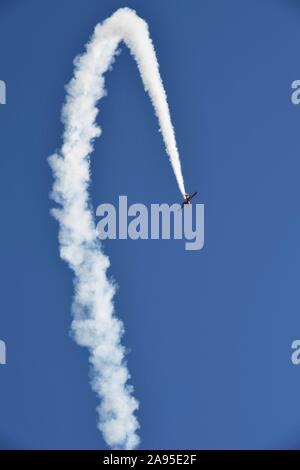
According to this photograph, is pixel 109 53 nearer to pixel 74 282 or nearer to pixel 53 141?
pixel 53 141

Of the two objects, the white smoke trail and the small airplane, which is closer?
the white smoke trail

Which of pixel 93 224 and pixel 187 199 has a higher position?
pixel 187 199

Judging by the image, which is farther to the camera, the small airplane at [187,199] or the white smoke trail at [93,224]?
the small airplane at [187,199]

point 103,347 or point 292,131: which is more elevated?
point 292,131
